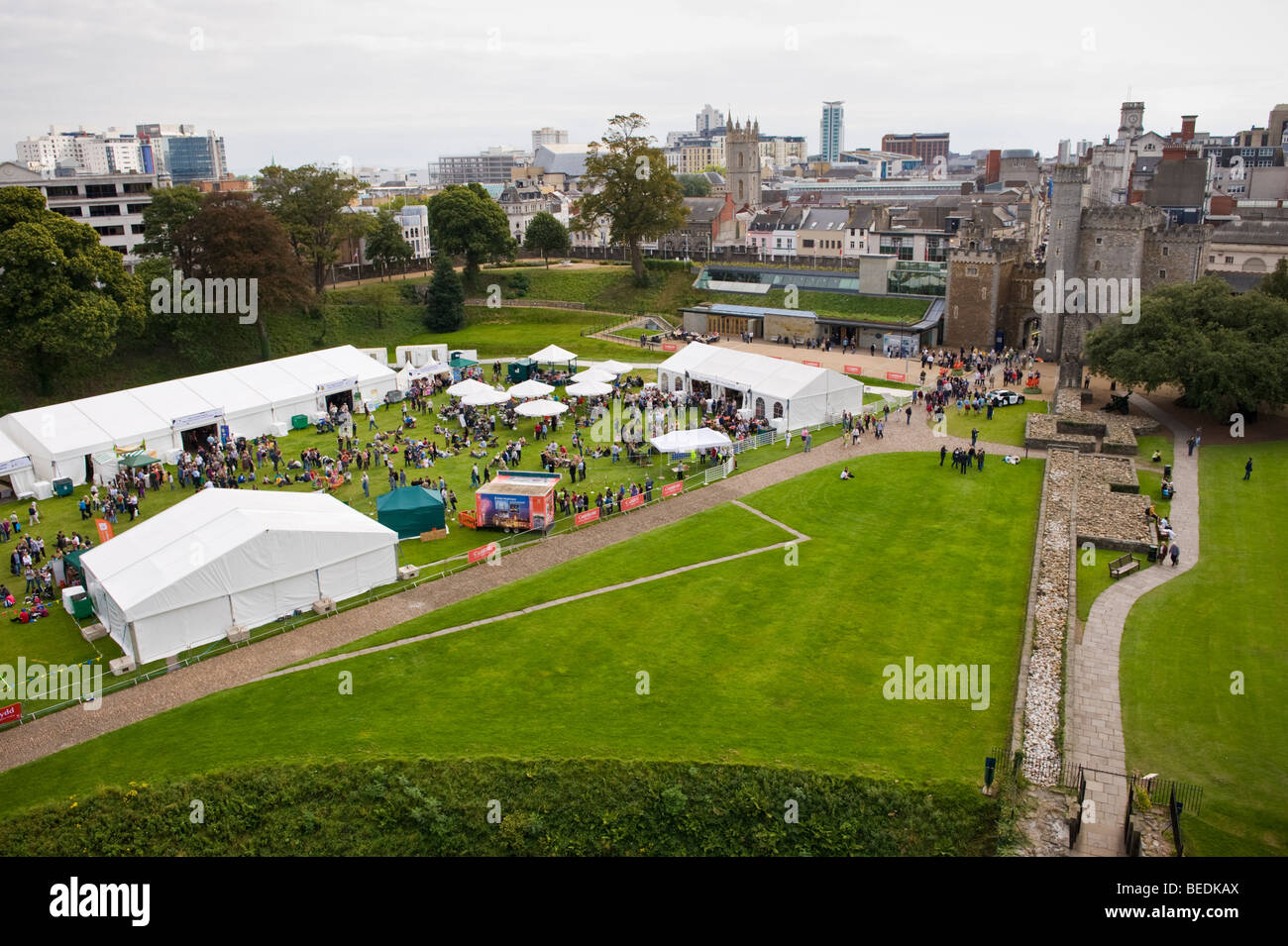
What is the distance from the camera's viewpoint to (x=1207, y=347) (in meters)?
38.7

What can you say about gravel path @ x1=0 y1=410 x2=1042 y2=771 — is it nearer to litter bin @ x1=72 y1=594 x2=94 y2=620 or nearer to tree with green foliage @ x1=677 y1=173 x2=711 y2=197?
litter bin @ x1=72 y1=594 x2=94 y2=620

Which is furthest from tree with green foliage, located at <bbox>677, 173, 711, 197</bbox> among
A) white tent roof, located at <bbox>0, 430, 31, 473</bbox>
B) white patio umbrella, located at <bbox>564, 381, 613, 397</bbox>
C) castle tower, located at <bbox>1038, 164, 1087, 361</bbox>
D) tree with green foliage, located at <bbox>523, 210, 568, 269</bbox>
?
white tent roof, located at <bbox>0, 430, 31, 473</bbox>

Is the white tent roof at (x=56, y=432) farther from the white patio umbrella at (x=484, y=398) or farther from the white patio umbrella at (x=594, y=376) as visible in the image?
the white patio umbrella at (x=594, y=376)

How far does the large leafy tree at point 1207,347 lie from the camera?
3797 cm

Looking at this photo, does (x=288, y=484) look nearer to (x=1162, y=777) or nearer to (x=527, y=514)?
(x=527, y=514)

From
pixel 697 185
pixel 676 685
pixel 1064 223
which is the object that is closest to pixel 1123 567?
pixel 676 685

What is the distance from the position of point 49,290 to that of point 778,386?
34.7 meters

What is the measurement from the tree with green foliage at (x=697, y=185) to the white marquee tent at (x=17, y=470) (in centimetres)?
11367

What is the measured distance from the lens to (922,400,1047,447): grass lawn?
40156mm

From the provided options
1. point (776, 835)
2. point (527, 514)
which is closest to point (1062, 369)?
point (527, 514)

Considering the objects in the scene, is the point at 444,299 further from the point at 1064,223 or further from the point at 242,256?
the point at 1064,223

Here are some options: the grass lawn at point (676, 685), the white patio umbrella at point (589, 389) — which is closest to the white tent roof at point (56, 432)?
the white patio umbrella at point (589, 389)

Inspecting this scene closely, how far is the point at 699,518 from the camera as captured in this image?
31.4m

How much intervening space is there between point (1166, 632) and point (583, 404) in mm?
29298
